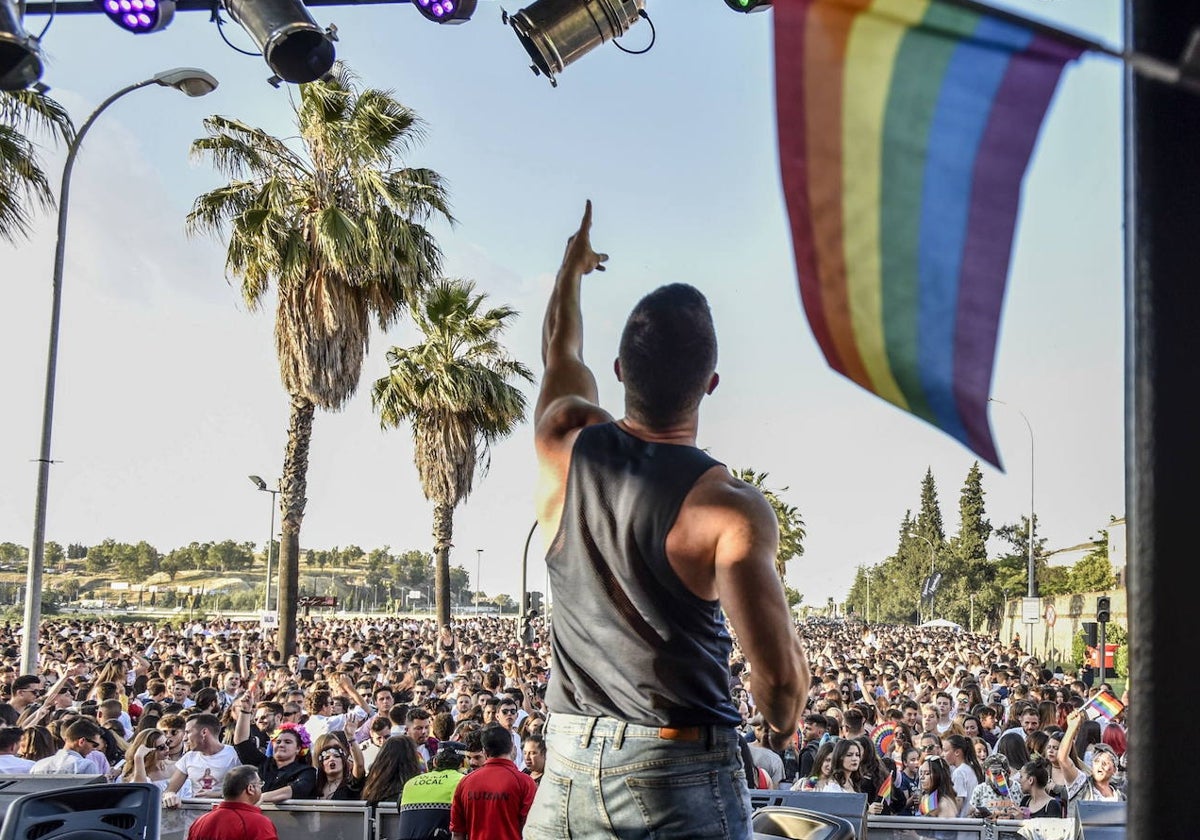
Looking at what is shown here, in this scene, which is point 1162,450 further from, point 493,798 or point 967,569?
point 967,569

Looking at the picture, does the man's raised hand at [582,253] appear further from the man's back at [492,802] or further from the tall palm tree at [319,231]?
the tall palm tree at [319,231]

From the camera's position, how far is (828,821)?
135 inches

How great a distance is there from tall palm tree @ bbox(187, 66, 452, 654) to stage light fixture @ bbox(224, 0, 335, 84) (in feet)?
35.7

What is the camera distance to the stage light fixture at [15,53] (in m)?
6.98

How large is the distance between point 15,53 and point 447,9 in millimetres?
2626

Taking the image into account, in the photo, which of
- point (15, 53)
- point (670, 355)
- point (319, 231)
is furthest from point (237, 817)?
point (319, 231)

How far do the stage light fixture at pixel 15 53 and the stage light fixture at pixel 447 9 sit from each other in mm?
2351

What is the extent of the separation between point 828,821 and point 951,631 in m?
60.6

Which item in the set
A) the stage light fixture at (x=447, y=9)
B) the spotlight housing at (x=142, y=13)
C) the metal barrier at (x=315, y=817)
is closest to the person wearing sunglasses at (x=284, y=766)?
the metal barrier at (x=315, y=817)

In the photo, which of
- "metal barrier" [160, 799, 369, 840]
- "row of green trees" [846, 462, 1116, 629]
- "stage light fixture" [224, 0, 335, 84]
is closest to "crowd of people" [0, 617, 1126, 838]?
"metal barrier" [160, 799, 369, 840]

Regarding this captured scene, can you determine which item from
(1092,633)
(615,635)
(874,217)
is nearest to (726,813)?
(615,635)

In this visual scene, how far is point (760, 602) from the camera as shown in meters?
2.04

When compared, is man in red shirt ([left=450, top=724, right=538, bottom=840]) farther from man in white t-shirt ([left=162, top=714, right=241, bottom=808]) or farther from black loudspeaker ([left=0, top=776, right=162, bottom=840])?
man in white t-shirt ([left=162, top=714, right=241, bottom=808])

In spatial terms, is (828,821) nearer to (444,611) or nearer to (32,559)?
(32,559)
